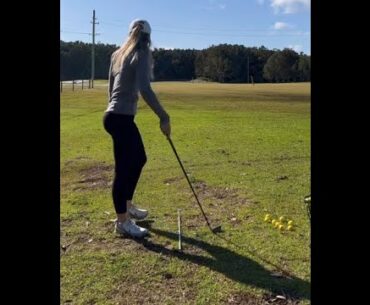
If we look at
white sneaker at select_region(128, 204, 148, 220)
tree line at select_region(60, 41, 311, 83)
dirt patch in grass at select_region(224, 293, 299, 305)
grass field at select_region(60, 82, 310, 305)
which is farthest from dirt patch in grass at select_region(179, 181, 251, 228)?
tree line at select_region(60, 41, 311, 83)

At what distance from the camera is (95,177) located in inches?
329

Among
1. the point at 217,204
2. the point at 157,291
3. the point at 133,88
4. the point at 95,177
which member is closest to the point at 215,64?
the point at 95,177

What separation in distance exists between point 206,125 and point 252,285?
45.5 feet

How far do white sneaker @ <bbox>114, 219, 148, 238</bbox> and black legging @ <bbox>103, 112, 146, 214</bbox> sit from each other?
0.13 meters

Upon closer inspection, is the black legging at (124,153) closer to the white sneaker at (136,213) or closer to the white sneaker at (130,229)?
the white sneaker at (130,229)

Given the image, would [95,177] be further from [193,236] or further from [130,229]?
[193,236]

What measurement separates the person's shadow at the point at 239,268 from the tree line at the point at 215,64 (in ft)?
183

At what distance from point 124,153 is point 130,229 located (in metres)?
0.70

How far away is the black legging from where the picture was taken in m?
4.80

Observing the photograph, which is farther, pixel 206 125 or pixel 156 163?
pixel 206 125
